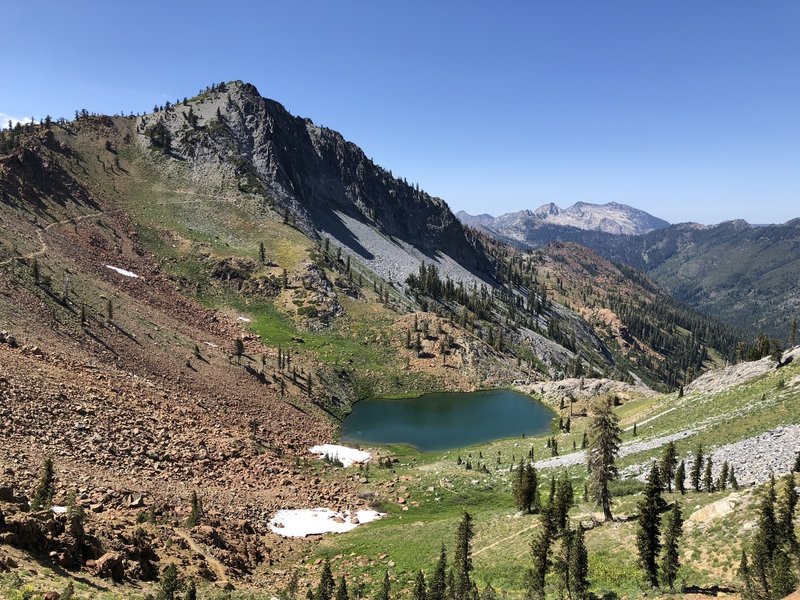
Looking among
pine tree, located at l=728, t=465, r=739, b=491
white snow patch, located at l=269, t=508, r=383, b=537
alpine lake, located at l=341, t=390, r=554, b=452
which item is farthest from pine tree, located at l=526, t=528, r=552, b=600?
alpine lake, located at l=341, t=390, r=554, b=452

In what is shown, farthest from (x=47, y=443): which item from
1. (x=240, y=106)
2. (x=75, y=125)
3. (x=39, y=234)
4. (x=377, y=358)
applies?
(x=240, y=106)

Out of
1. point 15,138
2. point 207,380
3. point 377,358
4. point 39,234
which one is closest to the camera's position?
point 207,380

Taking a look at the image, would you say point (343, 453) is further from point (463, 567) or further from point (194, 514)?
point (463, 567)

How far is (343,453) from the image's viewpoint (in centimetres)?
7069

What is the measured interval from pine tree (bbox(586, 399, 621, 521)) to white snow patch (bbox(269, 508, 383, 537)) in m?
22.6

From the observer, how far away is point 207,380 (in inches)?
2884

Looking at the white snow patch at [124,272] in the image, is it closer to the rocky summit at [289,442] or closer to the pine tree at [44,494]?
the rocky summit at [289,442]

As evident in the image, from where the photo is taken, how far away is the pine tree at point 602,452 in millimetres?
38094

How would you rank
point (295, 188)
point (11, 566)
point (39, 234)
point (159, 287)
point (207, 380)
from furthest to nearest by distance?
1. point (295, 188)
2. point (159, 287)
3. point (39, 234)
4. point (207, 380)
5. point (11, 566)

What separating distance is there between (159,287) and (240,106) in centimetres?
11655

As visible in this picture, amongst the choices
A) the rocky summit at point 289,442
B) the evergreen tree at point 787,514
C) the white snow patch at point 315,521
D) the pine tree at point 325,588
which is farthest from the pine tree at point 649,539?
the white snow patch at point 315,521

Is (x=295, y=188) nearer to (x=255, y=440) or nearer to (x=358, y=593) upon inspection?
(x=255, y=440)

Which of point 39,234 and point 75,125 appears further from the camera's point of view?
point 75,125

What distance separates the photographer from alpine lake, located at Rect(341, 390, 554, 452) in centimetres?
8650
